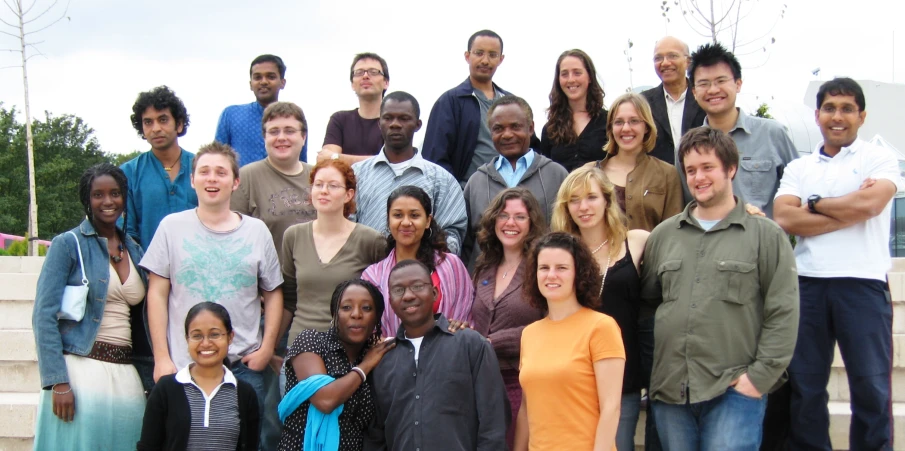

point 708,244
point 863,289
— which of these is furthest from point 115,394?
point 863,289

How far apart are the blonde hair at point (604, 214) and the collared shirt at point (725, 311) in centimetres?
36

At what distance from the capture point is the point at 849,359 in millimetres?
4230

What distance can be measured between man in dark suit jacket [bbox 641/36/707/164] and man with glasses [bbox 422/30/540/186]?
3.16 ft

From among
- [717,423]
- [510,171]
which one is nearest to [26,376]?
[510,171]

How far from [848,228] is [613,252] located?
1.40m

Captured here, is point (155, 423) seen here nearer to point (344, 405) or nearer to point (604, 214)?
point (344, 405)

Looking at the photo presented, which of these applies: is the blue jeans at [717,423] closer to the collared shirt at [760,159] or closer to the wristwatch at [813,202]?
the wristwatch at [813,202]

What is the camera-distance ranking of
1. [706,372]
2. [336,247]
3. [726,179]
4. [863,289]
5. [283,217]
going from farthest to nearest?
[283,217] → [336,247] → [863,289] → [726,179] → [706,372]

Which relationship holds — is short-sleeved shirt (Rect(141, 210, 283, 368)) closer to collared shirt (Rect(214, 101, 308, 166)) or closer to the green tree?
collared shirt (Rect(214, 101, 308, 166))

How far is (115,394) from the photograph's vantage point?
4.16 metres

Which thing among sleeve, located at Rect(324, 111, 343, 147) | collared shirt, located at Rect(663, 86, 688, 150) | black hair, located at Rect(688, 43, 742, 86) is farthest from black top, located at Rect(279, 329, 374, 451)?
collared shirt, located at Rect(663, 86, 688, 150)

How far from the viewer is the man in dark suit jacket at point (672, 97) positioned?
18.6 feet

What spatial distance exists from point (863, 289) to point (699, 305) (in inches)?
45.9

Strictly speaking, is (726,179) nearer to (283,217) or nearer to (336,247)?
(336,247)
